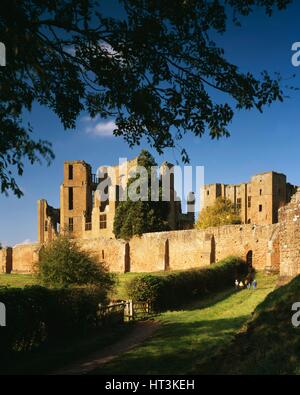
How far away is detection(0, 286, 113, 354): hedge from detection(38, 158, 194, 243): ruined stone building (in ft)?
152

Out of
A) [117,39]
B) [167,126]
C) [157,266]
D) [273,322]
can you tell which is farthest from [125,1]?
[157,266]

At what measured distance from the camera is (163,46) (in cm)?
846

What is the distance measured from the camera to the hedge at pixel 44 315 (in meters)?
13.4

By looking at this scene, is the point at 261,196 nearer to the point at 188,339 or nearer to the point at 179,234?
the point at 179,234

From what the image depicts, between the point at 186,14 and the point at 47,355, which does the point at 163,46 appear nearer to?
the point at 186,14

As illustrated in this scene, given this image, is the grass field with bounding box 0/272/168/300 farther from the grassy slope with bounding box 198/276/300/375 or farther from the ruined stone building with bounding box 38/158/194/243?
the ruined stone building with bounding box 38/158/194/243

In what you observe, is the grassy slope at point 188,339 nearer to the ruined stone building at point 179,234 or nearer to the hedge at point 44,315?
the hedge at point 44,315

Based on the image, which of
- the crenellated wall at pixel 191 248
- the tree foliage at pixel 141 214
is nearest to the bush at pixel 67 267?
the crenellated wall at pixel 191 248

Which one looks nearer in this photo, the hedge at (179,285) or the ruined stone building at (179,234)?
the hedge at (179,285)

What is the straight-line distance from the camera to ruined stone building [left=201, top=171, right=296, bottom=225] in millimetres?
72188

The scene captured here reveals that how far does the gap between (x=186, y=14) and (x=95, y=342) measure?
12.0 m

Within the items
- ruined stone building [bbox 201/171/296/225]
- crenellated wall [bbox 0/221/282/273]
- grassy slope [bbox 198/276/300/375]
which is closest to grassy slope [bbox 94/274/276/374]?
grassy slope [bbox 198/276/300/375]

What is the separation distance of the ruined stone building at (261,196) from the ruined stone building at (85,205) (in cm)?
1051

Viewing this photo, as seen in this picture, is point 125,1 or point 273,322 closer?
point 125,1
